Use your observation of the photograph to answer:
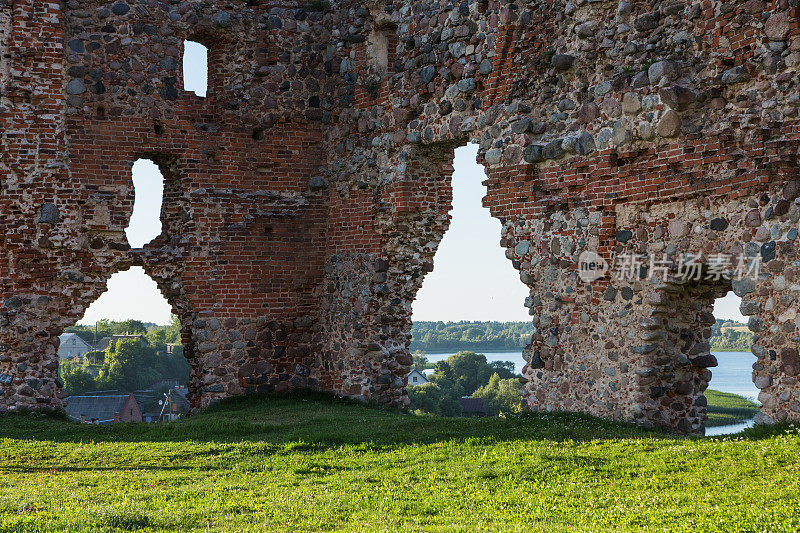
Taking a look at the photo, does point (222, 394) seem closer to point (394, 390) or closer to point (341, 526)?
point (394, 390)

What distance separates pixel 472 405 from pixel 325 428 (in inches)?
728

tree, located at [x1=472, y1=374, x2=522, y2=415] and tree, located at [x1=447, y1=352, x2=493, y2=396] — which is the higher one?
tree, located at [x1=447, y1=352, x2=493, y2=396]

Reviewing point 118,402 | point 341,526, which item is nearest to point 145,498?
point 341,526

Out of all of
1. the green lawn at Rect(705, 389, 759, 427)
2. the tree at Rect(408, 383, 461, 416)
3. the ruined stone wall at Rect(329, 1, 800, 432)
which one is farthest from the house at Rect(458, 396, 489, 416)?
the ruined stone wall at Rect(329, 1, 800, 432)

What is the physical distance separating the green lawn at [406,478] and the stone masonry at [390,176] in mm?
1265

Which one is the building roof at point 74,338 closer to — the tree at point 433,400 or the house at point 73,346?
the house at point 73,346

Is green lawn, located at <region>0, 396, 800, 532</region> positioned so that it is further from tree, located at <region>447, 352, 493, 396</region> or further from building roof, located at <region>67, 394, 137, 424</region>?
tree, located at <region>447, 352, 493, 396</region>

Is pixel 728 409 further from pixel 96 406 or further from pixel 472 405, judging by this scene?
pixel 96 406

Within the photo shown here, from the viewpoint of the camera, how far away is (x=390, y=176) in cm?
1133

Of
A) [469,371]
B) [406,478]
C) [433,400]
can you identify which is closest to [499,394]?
[469,371]

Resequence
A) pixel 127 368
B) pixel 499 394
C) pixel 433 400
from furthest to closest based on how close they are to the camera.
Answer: pixel 127 368 < pixel 499 394 < pixel 433 400

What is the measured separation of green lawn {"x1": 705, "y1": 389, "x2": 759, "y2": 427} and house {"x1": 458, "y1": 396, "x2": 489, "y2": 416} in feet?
22.1

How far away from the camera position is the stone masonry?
750 centimetres

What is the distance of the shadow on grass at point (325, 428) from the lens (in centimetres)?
781
